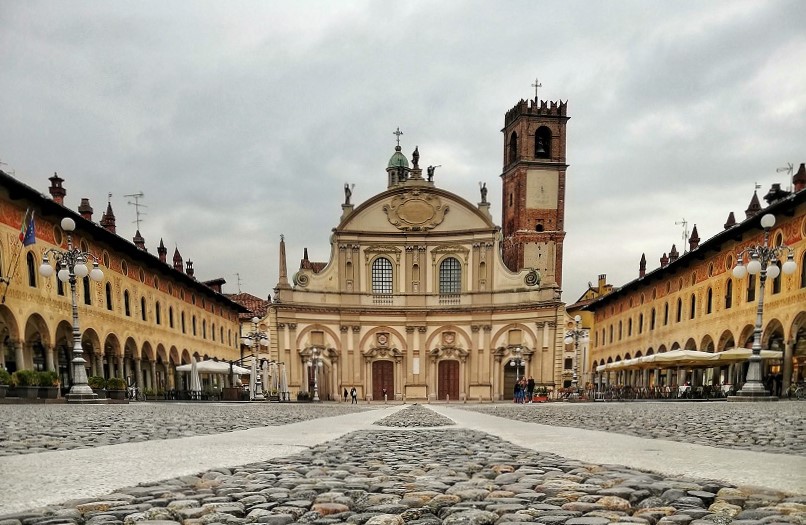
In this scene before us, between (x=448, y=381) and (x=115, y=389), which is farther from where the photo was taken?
(x=448, y=381)

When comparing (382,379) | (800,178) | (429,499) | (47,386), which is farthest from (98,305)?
(800,178)

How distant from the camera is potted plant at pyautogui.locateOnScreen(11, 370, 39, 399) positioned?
1742 cm

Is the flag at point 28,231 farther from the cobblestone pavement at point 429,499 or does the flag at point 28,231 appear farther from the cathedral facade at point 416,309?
the cathedral facade at point 416,309

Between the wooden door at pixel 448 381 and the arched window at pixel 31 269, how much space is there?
96.4ft

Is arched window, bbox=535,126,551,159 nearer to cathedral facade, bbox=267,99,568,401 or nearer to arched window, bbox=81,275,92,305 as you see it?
cathedral facade, bbox=267,99,568,401

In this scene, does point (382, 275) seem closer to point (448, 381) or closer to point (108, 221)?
point (448, 381)

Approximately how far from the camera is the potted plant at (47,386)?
18344mm

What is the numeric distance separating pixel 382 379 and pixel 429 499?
45.5 metres

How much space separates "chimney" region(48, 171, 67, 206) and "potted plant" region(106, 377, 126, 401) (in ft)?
35.8

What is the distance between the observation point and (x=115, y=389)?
23.1 metres

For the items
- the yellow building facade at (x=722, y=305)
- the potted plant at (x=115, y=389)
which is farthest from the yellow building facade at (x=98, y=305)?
the yellow building facade at (x=722, y=305)

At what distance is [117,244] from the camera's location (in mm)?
30438

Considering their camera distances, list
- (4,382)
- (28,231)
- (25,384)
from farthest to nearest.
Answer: (28,231)
(25,384)
(4,382)

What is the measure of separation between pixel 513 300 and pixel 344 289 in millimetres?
12108
